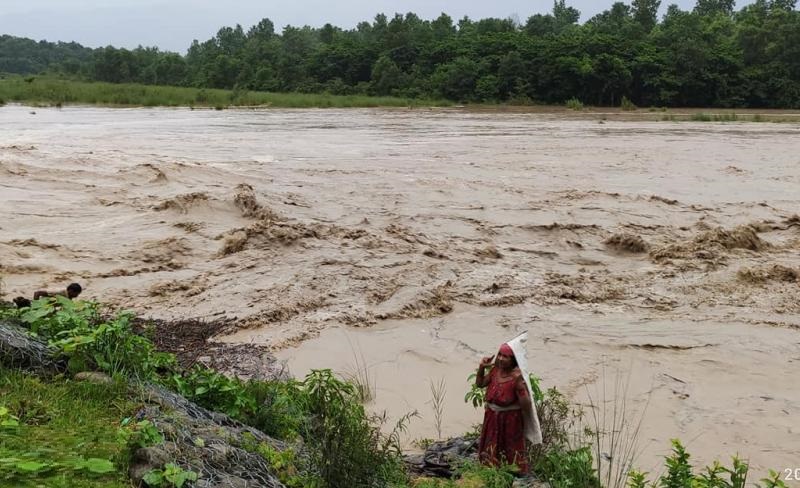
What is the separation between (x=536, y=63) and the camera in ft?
178

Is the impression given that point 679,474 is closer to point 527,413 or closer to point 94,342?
point 527,413

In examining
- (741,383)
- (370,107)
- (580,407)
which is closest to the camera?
(580,407)

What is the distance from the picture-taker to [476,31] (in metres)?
71.3

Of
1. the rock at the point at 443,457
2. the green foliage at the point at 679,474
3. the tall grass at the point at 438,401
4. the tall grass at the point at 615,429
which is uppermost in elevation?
the green foliage at the point at 679,474

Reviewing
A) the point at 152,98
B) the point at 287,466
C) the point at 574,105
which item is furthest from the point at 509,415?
Answer: the point at 574,105

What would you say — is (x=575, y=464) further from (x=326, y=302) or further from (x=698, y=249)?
(x=698, y=249)

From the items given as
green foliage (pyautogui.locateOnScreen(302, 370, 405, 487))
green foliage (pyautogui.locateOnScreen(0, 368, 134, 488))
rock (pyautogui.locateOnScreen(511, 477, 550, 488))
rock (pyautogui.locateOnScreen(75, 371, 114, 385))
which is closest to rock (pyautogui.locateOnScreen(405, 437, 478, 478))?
green foliage (pyautogui.locateOnScreen(302, 370, 405, 487))

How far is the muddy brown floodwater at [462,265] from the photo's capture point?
604 centimetres

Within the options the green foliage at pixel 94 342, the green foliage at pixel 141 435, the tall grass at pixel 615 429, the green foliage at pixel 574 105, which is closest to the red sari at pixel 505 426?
the tall grass at pixel 615 429

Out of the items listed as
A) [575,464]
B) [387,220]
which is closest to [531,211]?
[387,220]

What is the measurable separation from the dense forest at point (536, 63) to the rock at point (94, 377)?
49.3 metres

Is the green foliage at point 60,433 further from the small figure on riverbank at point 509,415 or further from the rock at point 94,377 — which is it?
the small figure on riverbank at point 509,415

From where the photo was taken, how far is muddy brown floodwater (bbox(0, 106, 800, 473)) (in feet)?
19.8

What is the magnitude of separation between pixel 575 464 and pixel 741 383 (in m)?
2.79
